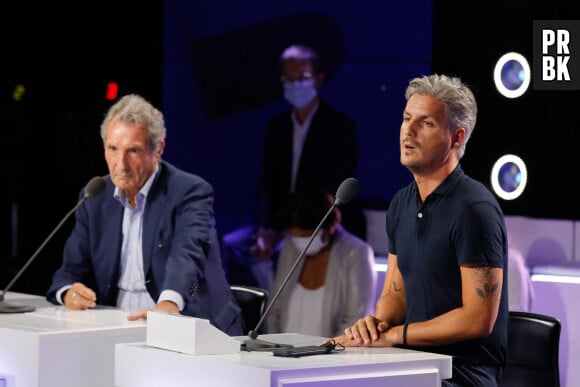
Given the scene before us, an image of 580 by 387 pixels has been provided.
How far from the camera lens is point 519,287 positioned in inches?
195

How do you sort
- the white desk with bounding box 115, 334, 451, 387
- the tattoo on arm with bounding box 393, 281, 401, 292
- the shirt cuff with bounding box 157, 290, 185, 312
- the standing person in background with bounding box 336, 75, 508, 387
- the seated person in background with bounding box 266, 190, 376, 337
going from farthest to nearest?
the seated person in background with bounding box 266, 190, 376, 337 < the shirt cuff with bounding box 157, 290, 185, 312 < the tattoo on arm with bounding box 393, 281, 401, 292 < the standing person in background with bounding box 336, 75, 508, 387 < the white desk with bounding box 115, 334, 451, 387

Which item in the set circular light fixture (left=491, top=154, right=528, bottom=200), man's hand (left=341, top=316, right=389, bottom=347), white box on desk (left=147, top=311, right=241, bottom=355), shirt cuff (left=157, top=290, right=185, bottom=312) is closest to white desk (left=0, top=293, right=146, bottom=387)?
shirt cuff (left=157, top=290, right=185, bottom=312)

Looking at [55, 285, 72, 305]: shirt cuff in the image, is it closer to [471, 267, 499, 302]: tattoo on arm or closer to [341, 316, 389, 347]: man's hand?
[341, 316, 389, 347]: man's hand

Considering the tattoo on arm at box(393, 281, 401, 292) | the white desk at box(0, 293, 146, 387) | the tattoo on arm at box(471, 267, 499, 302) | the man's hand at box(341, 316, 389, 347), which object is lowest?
the white desk at box(0, 293, 146, 387)

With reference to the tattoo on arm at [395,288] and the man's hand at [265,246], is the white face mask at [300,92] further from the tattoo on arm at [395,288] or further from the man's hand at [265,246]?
the tattoo on arm at [395,288]

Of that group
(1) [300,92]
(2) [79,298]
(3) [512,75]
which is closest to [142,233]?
(2) [79,298]

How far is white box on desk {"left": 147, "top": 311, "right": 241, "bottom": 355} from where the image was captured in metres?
2.92

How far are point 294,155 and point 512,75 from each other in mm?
1505

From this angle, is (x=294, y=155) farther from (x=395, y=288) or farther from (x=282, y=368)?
(x=282, y=368)


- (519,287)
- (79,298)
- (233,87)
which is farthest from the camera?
(233,87)

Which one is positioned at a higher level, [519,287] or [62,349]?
[519,287]

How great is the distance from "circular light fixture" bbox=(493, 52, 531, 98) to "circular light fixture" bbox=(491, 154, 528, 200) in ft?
1.08

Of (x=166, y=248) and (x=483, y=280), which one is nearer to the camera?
(x=483, y=280)

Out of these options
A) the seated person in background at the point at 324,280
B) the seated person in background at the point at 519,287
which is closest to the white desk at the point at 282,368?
the seated person in background at the point at 519,287
